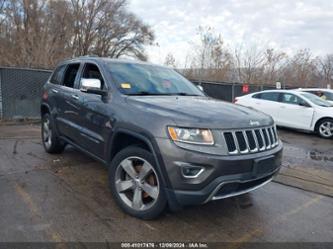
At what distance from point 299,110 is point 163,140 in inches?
324

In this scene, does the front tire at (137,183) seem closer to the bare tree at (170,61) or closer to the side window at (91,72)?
the side window at (91,72)

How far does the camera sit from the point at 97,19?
115ft

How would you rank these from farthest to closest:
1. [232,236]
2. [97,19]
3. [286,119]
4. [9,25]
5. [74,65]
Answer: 1. [97,19]
2. [9,25]
3. [286,119]
4. [74,65]
5. [232,236]

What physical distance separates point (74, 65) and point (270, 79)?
24684 millimetres

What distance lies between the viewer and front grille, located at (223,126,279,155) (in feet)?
9.94

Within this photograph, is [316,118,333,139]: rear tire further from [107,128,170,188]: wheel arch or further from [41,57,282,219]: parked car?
[107,128,170,188]: wheel arch

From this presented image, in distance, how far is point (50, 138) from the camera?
5.85 m

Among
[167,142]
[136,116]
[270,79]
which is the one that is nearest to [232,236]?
[167,142]

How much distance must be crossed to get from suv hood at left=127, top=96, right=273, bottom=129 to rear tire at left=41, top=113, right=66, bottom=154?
2.62m

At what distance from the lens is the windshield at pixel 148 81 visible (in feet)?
13.1

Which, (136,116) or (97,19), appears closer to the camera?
(136,116)

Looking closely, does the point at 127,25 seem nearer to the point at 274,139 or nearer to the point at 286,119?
the point at 286,119

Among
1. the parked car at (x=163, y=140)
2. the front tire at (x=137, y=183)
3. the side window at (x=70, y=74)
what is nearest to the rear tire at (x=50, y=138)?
the side window at (x=70, y=74)

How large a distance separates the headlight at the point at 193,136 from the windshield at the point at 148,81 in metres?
1.13
